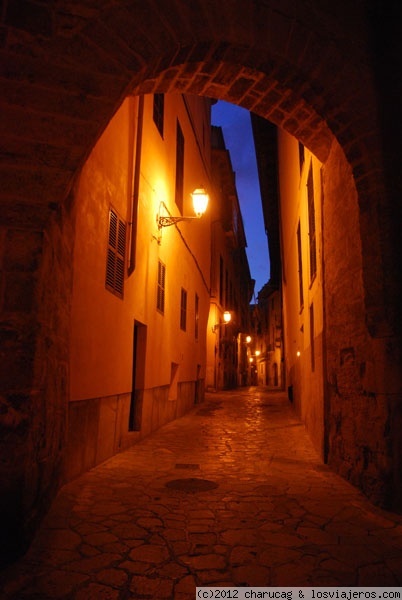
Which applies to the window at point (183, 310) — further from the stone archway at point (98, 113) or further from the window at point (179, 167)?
the stone archway at point (98, 113)

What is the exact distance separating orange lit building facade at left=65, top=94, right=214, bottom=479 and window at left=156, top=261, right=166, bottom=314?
0.03 metres

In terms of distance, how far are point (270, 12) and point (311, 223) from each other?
→ 14.0ft

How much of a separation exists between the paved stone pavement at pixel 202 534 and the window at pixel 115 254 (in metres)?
2.58

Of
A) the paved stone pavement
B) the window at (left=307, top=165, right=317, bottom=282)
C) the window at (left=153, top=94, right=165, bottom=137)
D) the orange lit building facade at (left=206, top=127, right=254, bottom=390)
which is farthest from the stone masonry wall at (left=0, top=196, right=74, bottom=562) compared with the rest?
the orange lit building facade at (left=206, top=127, right=254, bottom=390)

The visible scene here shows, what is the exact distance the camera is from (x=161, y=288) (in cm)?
997

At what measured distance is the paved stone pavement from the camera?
105 inches

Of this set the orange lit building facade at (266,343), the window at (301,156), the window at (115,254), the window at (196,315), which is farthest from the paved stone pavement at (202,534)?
the orange lit building facade at (266,343)

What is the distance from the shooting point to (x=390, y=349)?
4.20m

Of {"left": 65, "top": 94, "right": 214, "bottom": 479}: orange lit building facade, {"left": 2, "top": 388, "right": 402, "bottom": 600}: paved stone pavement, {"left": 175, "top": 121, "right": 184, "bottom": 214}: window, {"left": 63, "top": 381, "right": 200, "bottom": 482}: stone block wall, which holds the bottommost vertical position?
{"left": 2, "top": 388, "right": 402, "bottom": 600}: paved stone pavement

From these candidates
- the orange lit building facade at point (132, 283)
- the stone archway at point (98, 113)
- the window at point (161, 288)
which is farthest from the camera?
the window at point (161, 288)

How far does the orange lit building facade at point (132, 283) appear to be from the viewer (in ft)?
17.8

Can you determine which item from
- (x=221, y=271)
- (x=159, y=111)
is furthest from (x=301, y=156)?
(x=221, y=271)

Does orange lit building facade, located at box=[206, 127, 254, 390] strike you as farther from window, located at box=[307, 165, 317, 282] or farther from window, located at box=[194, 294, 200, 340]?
window, located at box=[307, 165, 317, 282]

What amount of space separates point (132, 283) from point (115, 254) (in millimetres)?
971
